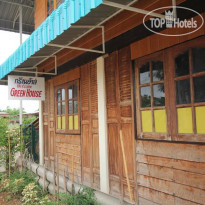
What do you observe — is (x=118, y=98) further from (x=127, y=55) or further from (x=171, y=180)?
(x=171, y=180)

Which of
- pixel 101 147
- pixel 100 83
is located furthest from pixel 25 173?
pixel 100 83

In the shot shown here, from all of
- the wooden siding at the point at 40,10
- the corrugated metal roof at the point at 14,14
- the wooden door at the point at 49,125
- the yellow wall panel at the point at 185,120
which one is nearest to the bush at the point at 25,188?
the wooden door at the point at 49,125

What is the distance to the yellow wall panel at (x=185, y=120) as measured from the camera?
330cm

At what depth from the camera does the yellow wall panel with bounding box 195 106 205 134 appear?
3125mm

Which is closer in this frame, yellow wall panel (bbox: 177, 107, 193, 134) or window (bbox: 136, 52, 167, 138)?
yellow wall panel (bbox: 177, 107, 193, 134)

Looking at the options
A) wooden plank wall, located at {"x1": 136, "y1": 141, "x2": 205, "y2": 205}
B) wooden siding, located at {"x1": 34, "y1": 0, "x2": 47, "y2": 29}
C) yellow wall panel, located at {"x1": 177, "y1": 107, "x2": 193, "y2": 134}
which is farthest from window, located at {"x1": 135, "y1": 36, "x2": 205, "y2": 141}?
wooden siding, located at {"x1": 34, "y1": 0, "x2": 47, "y2": 29}

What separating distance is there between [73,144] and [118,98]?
91.3 inches

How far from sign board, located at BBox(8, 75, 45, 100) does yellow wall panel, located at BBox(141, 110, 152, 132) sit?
418 centimetres

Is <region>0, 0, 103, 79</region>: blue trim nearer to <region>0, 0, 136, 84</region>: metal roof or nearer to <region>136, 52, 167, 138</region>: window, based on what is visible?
<region>0, 0, 136, 84</region>: metal roof

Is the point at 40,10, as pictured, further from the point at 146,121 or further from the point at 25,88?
the point at 146,121

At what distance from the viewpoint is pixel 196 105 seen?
10.5 feet

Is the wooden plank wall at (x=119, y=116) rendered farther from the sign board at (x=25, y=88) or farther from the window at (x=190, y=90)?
the sign board at (x=25, y=88)

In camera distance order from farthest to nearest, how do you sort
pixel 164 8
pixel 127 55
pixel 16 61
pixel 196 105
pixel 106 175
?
pixel 16 61 < pixel 106 175 < pixel 127 55 < pixel 164 8 < pixel 196 105

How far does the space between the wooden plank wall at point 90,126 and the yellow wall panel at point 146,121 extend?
4.96 ft
